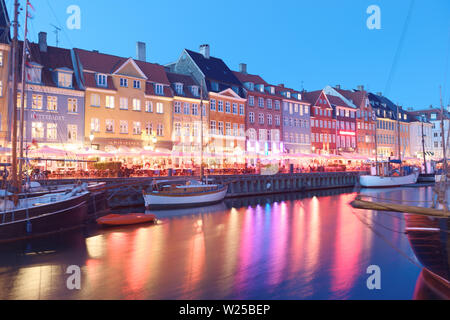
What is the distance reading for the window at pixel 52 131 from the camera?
122 ft

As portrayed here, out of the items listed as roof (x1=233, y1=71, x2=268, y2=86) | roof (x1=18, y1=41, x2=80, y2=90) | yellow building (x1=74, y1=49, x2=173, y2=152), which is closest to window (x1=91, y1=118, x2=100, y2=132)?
yellow building (x1=74, y1=49, x2=173, y2=152)

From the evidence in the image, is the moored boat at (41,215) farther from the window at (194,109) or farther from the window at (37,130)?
the window at (194,109)

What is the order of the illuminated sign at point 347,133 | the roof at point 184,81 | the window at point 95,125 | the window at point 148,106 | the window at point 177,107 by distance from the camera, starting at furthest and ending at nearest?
1. the illuminated sign at point 347,133
2. the roof at point 184,81
3. the window at point 177,107
4. the window at point 148,106
5. the window at point 95,125

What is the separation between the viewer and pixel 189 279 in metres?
14.2

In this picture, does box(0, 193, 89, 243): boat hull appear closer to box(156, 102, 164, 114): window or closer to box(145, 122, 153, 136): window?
box(145, 122, 153, 136): window

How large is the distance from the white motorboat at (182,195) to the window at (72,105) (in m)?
12.2

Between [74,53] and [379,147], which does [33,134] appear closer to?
[74,53]

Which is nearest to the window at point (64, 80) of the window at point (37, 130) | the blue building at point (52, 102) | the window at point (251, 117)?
the blue building at point (52, 102)

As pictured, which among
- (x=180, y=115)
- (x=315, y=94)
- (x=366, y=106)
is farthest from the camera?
(x=366, y=106)

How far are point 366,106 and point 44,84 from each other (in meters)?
63.5

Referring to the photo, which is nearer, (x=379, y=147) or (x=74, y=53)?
(x=74, y=53)

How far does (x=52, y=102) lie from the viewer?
3778 centimetres

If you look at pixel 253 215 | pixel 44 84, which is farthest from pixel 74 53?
pixel 253 215

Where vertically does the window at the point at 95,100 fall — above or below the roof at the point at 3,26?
below
